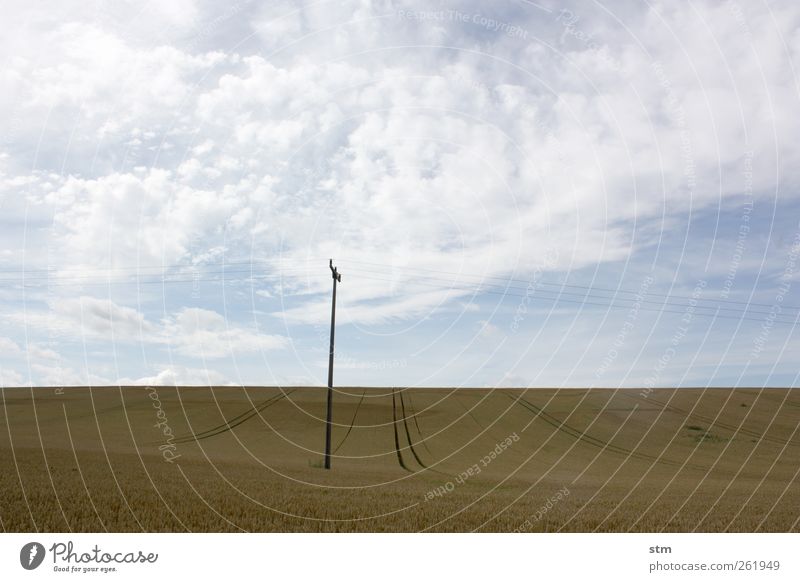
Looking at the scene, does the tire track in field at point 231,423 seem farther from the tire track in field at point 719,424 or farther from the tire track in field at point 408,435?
the tire track in field at point 719,424

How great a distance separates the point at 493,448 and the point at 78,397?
226 feet

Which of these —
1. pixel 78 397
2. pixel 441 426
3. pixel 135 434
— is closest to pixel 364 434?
pixel 441 426

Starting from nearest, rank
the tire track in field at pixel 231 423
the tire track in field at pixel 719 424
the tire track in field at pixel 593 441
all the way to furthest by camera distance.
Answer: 1. the tire track in field at pixel 593 441
2. the tire track in field at pixel 231 423
3. the tire track in field at pixel 719 424

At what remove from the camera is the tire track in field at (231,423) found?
60.4 metres

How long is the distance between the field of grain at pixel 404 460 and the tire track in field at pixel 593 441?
0.28 meters

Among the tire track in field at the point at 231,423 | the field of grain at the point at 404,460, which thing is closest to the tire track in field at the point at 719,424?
the field of grain at the point at 404,460

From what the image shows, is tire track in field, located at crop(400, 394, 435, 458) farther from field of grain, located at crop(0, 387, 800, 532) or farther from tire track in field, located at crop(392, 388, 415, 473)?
tire track in field, located at crop(392, 388, 415, 473)

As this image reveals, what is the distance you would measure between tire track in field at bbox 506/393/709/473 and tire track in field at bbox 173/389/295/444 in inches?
1366

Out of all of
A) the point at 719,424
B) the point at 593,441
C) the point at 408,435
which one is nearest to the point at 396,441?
the point at 408,435

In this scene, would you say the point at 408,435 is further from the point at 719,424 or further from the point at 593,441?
the point at 719,424

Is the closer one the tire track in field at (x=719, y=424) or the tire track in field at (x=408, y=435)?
the tire track in field at (x=408, y=435)

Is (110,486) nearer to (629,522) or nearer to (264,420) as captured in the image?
(629,522)

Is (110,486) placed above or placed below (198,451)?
above

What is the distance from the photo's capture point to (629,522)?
1565cm
